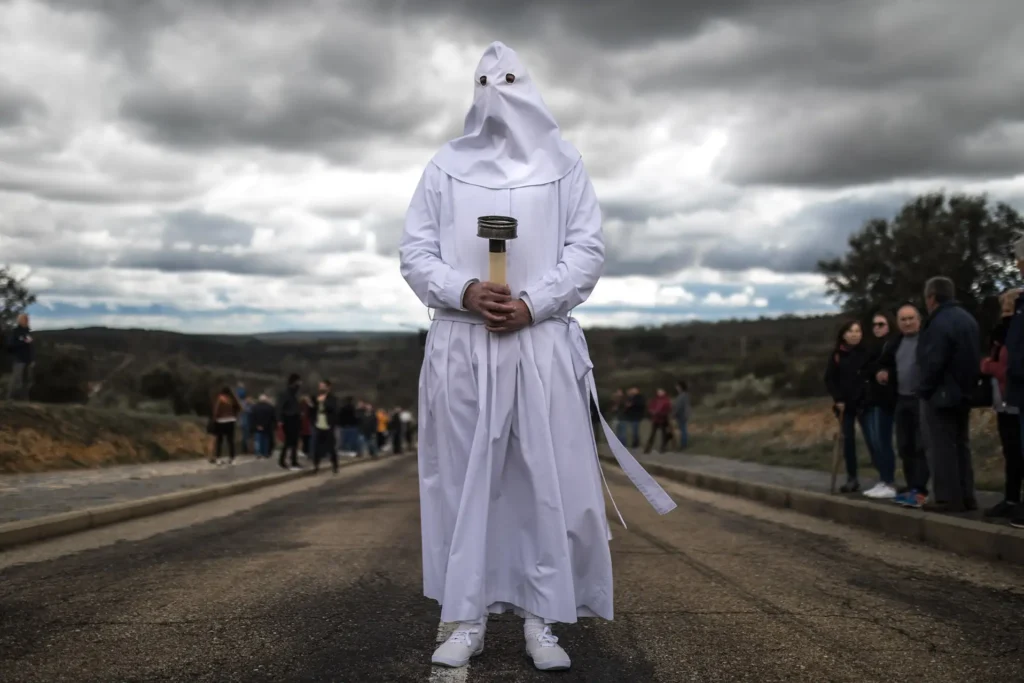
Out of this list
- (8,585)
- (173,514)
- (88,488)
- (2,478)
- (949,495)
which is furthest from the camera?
(2,478)

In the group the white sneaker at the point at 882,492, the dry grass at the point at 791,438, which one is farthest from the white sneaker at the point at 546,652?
the dry grass at the point at 791,438

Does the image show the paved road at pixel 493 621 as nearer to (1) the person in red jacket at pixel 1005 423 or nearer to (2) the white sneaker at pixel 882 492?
(1) the person in red jacket at pixel 1005 423

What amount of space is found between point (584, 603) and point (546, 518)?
1.35ft

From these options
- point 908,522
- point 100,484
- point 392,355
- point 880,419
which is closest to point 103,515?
point 100,484

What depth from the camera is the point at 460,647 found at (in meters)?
3.96

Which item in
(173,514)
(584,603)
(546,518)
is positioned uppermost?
(546,518)

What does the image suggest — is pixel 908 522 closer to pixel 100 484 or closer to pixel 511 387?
pixel 511 387

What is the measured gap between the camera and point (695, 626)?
16.1ft

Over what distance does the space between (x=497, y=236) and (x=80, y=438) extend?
58.2ft

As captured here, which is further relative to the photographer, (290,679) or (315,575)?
(315,575)

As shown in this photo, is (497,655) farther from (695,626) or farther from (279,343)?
(279,343)

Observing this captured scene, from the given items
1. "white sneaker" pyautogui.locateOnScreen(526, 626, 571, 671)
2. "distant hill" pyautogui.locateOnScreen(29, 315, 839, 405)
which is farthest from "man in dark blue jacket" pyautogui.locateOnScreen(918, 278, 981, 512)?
"distant hill" pyautogui.locateOnScreen(29, 315, 839, 405)

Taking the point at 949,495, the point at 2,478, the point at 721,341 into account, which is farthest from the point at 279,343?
the point at 949,495

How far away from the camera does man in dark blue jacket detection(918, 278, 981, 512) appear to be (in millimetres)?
8914
